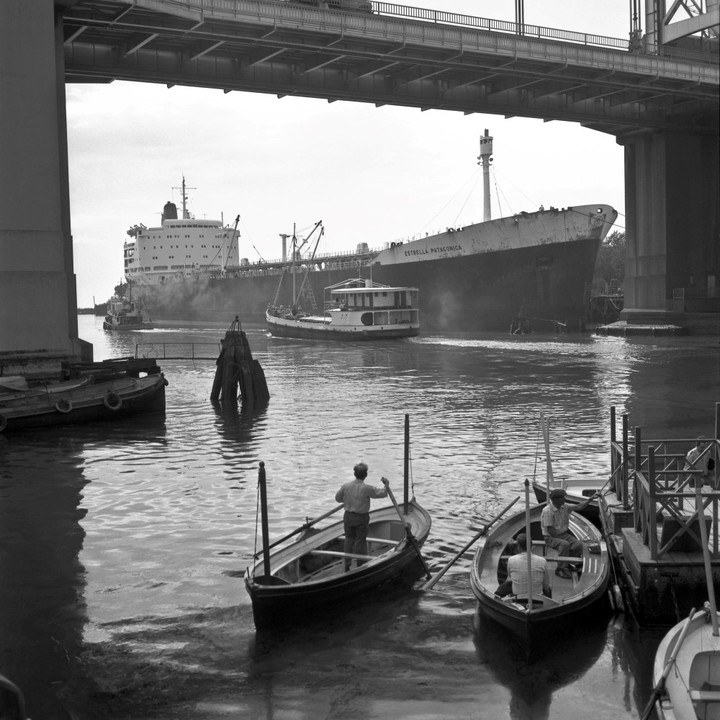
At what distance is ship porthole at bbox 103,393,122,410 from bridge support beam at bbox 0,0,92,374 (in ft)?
15.6

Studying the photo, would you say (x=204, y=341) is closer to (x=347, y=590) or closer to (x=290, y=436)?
(x=290, y=436)

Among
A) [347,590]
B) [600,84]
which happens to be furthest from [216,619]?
[600,84]

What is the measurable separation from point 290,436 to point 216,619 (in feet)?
52.3

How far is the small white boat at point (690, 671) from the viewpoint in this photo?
8.41 meters

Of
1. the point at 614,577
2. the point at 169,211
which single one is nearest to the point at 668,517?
the point at 614,577

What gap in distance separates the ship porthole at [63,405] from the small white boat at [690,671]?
79.6 feet

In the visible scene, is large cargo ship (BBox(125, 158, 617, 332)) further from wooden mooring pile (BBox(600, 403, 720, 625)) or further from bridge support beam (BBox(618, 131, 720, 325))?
wooden mooring pile (BBox(600, 403, 720, 625))

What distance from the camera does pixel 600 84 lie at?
61.7 m

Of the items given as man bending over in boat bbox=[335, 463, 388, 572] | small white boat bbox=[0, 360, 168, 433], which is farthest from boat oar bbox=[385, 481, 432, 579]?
small white boat bbox=[0, 360, 168, 433]

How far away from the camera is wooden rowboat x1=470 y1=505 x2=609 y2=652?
1104 cm

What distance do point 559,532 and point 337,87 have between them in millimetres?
49433

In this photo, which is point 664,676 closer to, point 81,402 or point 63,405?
point 63,405

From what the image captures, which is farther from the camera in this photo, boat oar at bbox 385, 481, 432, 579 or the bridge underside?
the bridge underside

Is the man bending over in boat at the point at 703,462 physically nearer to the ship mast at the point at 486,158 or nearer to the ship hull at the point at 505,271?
the ship hull at the point at 505,271
